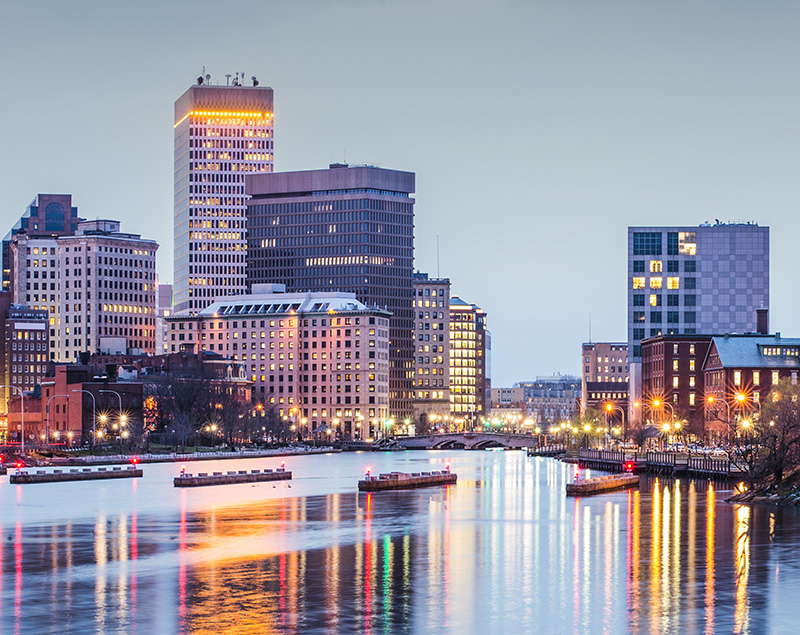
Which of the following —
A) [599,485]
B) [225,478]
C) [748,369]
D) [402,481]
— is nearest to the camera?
[599,485]

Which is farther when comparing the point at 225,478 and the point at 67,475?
the point at 67,475

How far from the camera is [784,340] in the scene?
19862 cm

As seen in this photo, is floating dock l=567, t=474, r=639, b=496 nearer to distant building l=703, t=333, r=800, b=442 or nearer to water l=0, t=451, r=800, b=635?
water l=0, t=451, r=800, b=635

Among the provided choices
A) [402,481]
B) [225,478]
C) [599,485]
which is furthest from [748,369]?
[225,478]

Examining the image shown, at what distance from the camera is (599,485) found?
123 metres

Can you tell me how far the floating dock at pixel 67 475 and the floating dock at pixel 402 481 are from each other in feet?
117

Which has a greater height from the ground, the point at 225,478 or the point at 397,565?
the point at 397,565

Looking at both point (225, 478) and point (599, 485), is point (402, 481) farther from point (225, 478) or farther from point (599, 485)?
point (225, 478)

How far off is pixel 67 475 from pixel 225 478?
755 inches

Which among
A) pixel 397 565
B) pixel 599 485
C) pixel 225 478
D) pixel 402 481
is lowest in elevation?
pixel 225 478

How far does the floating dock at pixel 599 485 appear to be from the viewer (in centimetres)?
11962

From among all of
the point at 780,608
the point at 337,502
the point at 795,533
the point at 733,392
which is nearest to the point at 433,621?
the point at 780,608

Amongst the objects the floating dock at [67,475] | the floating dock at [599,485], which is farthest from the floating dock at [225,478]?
the floating dock at [599,485]

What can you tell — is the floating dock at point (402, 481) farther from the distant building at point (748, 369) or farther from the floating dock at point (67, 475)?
the distant building at point (748, 369)
